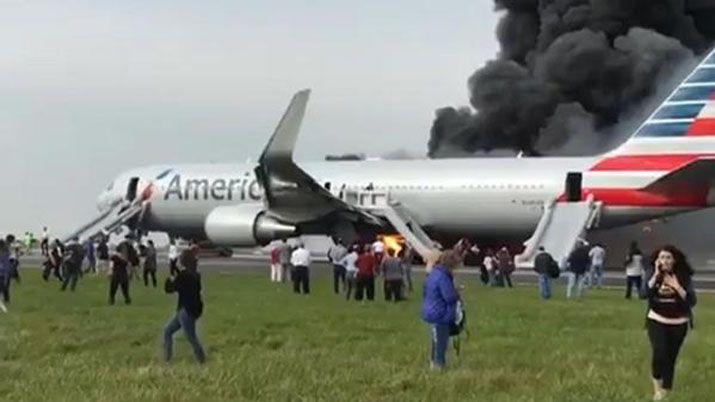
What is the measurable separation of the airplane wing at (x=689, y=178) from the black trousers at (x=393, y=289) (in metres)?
17.5

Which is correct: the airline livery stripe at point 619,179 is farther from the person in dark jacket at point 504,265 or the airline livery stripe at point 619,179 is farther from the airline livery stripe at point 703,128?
the person in dark jacket at point 504,265

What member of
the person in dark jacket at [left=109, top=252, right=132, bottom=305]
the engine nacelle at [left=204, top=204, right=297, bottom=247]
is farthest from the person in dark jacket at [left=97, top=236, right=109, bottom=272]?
the person in dark jacket at [left=109, top=252, right=132, bottom=305]

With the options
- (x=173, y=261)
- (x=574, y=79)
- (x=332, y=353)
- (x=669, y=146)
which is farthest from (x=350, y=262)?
(x=574, y=79)

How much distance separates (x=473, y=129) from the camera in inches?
2667

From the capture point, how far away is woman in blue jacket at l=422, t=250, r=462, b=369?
1458 cm

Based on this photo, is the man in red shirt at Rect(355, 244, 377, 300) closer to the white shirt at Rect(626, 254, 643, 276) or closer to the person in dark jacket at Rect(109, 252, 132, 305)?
the person in dark jacket at Rect(109, 252, 132, 305)

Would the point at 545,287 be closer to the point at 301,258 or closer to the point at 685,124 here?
the point at 301,258

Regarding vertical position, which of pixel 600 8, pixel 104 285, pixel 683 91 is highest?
pixel 600 8

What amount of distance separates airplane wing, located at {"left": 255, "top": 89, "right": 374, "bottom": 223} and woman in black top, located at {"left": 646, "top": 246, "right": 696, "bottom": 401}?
31.7 m

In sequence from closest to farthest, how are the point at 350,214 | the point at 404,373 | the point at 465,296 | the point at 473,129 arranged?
the point at 404,373, the point at 465,296, the point at 350,214, the point at 473,129

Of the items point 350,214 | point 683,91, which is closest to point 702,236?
point 683,91

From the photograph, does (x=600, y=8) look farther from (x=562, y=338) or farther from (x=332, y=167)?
(x=562, y=338)

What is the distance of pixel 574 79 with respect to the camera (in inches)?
2515

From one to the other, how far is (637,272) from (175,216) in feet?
87.8
